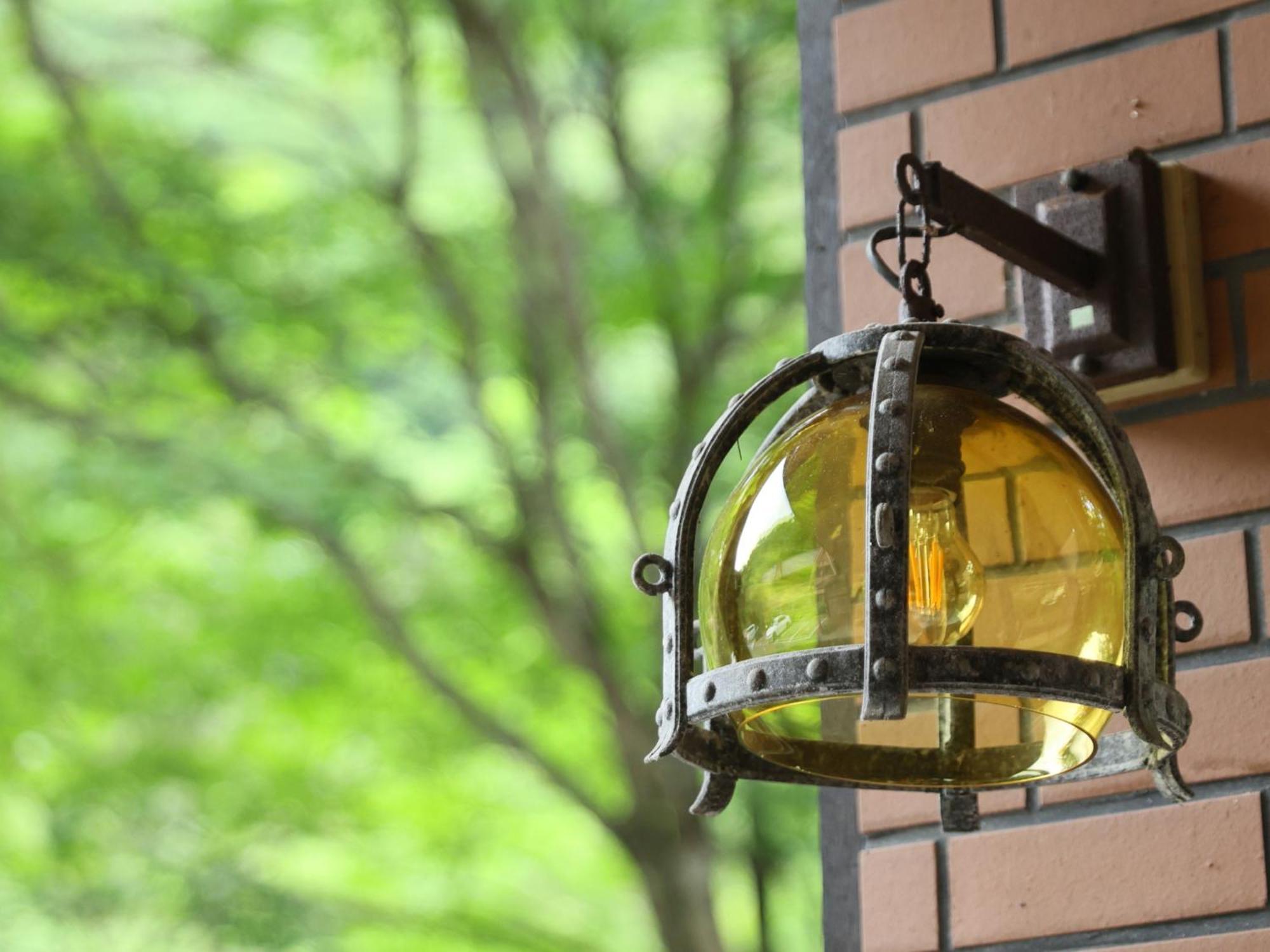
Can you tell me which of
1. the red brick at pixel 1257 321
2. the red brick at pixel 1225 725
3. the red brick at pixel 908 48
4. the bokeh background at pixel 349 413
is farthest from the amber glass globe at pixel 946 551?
the bokeh background at pixel 349 413

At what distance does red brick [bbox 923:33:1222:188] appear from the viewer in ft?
4.66

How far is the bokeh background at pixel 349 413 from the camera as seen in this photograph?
538 centimetres

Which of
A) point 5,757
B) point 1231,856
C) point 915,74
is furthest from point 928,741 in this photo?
point 5,757

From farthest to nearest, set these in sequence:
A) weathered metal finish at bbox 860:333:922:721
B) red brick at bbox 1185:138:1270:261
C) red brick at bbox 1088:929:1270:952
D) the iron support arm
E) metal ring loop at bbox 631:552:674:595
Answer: red brick at bbox 1185:138:1270:261
red brick at bbox 1088:929:1270:952
the iron support arm
metal ring loop at bbox 631:552:674:595
weathered metal finish at bbox 860:333:922:721

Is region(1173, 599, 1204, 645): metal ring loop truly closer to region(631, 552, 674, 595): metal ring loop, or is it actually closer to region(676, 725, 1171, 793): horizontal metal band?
region(676, 725, 1171, 793): horizontal metal band

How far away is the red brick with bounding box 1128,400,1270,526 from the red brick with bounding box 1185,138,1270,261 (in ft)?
0.45

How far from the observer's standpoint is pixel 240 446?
5.35 meters

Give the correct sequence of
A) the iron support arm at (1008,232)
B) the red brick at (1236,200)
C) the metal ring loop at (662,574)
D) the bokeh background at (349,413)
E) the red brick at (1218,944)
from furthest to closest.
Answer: the bokeh background at (349,413) → the red brick at (1236,200) → the red brick at (1218,944) → the iron support arm at (1008,232) → the metal ring loop at (662,574)

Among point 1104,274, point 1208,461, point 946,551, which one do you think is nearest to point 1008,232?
point 1104,274

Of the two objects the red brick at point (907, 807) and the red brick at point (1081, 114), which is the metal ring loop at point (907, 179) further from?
the red brick at point (907, 807)

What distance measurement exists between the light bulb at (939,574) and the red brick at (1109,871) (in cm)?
48

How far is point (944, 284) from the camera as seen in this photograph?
1545mm

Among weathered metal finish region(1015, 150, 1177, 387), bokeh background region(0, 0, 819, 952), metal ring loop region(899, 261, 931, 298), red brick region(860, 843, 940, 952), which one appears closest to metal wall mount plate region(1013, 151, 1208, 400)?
weathered metal finish region(1015, 150, 1177, 387)

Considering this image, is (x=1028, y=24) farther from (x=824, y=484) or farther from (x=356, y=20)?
(x=356, y=20)
